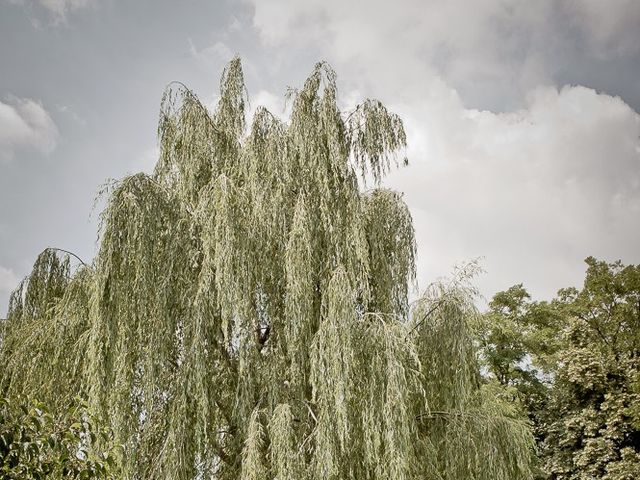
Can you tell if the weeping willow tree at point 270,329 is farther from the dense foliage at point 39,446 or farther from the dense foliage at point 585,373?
the dense foliage at point 585,373

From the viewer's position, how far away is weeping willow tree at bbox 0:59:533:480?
16.8 ft

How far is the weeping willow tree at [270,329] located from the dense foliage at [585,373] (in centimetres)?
765

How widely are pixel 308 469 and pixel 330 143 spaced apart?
10.7 feet

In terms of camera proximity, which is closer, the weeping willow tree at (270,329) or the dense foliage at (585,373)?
the weeping willow tree at (270,329)

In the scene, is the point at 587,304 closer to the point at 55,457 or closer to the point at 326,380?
the point at 326,380

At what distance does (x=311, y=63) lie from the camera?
6.68m

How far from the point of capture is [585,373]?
14.9 metres

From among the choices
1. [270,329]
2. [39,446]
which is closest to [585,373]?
[270,329]

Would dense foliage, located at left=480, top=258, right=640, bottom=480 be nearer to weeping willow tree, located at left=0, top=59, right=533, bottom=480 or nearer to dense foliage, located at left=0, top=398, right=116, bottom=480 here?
weeping willow tree, located at left=0, top=59, right=533, bottom=480

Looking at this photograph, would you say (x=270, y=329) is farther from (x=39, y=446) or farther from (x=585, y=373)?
(x=585, y=373)

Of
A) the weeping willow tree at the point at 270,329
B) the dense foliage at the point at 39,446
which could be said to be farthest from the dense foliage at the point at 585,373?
the dense foliage at the point at 39,446

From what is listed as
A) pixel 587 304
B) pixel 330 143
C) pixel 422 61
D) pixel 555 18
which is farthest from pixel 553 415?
pixel 330 143

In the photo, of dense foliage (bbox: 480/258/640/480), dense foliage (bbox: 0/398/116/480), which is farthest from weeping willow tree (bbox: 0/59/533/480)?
dense foliage (bbox: 480/258/640/480)

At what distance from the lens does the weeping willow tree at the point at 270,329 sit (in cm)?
511
